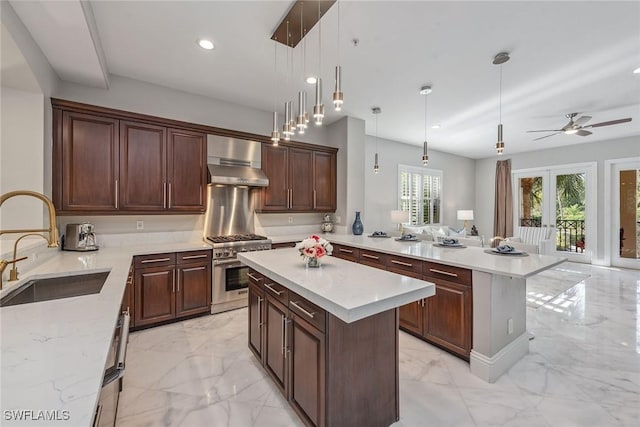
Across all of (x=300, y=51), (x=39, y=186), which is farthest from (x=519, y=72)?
(x=39, y=186)

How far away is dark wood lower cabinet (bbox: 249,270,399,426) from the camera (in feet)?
4.86

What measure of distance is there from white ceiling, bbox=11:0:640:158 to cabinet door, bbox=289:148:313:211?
81 centimetres

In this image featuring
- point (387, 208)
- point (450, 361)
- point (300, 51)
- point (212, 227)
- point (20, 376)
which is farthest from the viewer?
point (387, 208)

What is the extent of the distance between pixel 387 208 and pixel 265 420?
5.09 m

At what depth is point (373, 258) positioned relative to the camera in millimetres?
3311

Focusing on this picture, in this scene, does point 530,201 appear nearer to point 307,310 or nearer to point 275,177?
point 275,177

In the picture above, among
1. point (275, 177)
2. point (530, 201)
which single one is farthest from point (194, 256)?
point (530, 201)

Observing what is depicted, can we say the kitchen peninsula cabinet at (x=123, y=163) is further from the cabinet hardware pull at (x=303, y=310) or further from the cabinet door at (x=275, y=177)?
the cabinet hardware pull at (x=303, y=310)

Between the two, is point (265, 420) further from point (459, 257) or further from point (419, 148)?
point (419, 148)

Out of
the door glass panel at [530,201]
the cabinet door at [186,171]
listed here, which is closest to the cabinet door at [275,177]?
the cabinet door at [186,171]

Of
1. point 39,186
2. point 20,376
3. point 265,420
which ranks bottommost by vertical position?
point 265,420

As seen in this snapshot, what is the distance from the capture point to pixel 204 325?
315 cm

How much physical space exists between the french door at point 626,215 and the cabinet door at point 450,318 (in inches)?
255

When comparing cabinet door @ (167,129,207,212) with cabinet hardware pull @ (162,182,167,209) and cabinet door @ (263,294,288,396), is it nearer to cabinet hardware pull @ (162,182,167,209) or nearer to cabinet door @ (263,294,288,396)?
cabinet hardware pull @ (162,182,167,209)
